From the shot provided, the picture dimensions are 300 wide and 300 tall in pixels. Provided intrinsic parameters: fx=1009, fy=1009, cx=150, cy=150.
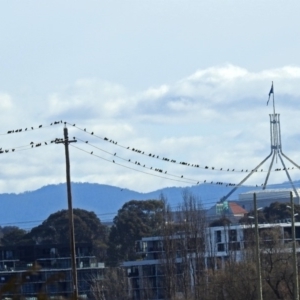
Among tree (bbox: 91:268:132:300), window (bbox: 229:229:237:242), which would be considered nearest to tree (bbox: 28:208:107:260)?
window (bbox: 229:229:237:242)

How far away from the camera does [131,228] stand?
301ft

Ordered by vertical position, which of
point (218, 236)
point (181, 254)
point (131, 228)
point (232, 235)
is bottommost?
point (181, 254)

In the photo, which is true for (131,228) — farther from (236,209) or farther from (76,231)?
(236,209)

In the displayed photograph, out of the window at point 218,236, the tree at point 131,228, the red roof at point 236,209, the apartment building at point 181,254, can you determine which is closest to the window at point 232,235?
the apartment building at point 181,254

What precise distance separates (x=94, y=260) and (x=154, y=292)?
27.2ft

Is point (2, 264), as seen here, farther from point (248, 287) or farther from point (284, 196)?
point (284, 196)

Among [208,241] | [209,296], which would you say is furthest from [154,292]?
[209,296]

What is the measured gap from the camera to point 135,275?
77062 millimetres

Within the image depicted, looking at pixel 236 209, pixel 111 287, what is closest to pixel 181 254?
pixel 111 287

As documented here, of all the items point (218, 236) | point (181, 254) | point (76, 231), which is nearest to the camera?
point (181, 254)

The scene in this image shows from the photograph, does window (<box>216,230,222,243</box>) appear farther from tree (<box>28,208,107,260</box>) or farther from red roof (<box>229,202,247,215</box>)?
red roof (<box>229,202,247,215</box>)

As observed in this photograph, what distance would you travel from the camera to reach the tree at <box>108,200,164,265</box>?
288 feet

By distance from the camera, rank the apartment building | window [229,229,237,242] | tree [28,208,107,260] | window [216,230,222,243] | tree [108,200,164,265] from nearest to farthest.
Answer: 1. the apartment building
2. window [229,229,237,242]
3. window [216,230,222,243]
4. tree [108,200,164,265]
5. tree [28,208,107,260]

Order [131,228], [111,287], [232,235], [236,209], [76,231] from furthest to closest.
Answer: [236,209]
[76,231]
[131,228]
[232,235]
[111,287]
